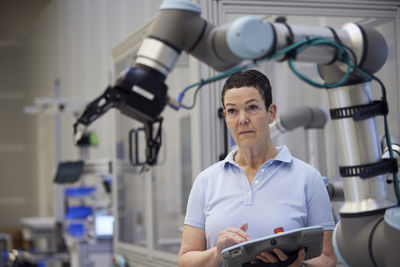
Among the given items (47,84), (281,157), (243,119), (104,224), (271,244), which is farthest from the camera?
(47,84)

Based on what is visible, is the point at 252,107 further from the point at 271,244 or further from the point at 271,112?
the point at 271,244

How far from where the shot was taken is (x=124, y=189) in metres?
5.02

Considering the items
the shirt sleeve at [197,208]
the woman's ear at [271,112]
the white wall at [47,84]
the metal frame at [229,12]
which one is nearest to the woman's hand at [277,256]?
the shirt sleeve at [197,208]

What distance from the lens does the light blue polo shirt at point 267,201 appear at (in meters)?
1.67

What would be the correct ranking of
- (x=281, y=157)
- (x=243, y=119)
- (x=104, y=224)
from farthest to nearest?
(x=104, y=224) → (x=281, y=157) → (x=243, y=119)

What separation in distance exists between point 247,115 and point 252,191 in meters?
0.22

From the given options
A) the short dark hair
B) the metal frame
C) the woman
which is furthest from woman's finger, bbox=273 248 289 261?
the metal frame

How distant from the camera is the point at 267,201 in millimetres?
1683

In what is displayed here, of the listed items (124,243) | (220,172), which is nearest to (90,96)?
(124,243)

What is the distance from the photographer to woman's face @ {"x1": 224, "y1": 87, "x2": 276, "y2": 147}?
1.64 meters

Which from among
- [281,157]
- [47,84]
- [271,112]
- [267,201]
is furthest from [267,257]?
[47,84]

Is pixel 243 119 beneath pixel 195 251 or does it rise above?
above

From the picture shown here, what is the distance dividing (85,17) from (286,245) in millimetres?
6749

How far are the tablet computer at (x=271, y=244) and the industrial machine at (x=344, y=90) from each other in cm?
11
